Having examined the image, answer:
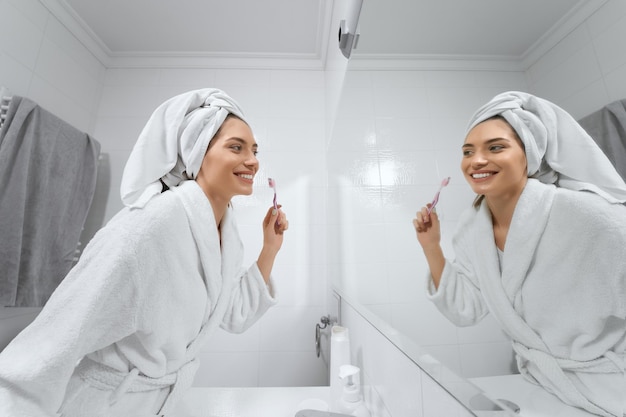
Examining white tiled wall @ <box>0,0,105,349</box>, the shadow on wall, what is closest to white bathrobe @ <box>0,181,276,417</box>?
white tiled wall @ <box>0,0,105,349</box>

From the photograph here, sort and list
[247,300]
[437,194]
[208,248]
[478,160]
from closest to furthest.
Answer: [478,160] → [437,194] → [208,248] → [247,300]

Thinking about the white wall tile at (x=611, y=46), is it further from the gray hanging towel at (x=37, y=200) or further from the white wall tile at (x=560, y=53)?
the gray hanging towel at (x=37, y=200)

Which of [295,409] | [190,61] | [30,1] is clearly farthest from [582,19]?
[30,1]

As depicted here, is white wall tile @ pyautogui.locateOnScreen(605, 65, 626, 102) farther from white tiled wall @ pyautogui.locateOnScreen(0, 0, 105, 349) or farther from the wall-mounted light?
white tiled wall @ pyautogui.locateOnScreen(0, 0, 105, 349)

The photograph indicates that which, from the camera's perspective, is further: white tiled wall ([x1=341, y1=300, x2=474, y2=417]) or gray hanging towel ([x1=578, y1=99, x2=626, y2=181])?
white tiled wall ([x1=341, y1=300, x2=474, y2=417])

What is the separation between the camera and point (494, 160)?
25 centimetres

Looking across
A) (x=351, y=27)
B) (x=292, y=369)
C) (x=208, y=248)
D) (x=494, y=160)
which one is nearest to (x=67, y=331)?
(x=208, y=248)

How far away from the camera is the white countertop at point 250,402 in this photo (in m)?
0.81

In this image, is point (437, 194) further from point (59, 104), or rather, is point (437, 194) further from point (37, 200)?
point (59, 104)

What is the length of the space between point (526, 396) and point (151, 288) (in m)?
0.63

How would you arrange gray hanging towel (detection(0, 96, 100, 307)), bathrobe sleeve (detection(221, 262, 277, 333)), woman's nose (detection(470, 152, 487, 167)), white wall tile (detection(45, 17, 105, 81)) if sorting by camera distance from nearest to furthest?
woman's nose (detection(470, 152, 487, 167)) → bathrobe sleeve (detection(221, 262, 277, 333)) → gray hanging towel (detection(0, 96, 100, 307)) → white wall tile (detection(45, 17, 105, 81))

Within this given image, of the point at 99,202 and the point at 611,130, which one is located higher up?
the point at 99,202

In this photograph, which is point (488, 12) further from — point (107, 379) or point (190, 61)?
point (190, 61)

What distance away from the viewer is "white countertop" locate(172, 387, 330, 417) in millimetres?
809
